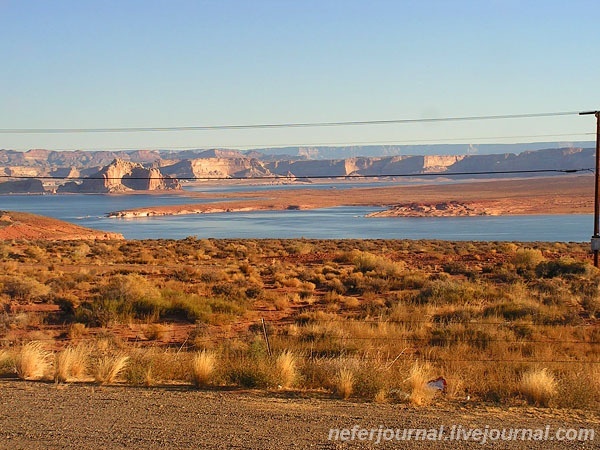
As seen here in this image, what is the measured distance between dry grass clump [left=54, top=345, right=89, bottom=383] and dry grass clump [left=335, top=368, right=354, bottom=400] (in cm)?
385

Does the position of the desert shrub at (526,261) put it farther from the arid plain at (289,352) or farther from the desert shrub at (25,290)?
the desert shrub at (25,290)

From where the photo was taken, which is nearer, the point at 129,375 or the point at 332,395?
the point at 332,395

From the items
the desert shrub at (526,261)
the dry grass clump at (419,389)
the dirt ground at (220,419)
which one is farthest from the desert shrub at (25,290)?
the desert shrub at (526,261)

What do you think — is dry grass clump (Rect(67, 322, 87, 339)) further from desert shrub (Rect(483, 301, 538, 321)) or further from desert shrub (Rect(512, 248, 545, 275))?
desert shrub (Rect(512, 248, 545, 275))

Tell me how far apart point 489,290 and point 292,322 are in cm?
701

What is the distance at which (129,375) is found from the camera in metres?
10.0

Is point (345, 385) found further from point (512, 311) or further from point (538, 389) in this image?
point (512, 311)

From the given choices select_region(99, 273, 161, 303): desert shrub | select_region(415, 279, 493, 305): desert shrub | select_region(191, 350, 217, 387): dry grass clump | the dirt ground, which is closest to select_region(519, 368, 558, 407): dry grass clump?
the dirt ground

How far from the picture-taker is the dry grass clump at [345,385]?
30.0 feet

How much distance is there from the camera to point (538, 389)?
29.5 ft

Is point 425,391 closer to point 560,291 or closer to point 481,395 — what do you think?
point 481,395

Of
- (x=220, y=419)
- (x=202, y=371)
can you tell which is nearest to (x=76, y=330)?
(x=202, y=371)

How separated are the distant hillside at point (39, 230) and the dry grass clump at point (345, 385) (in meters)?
52.9

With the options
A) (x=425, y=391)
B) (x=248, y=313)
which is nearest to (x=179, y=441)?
(x=425, y=391)
